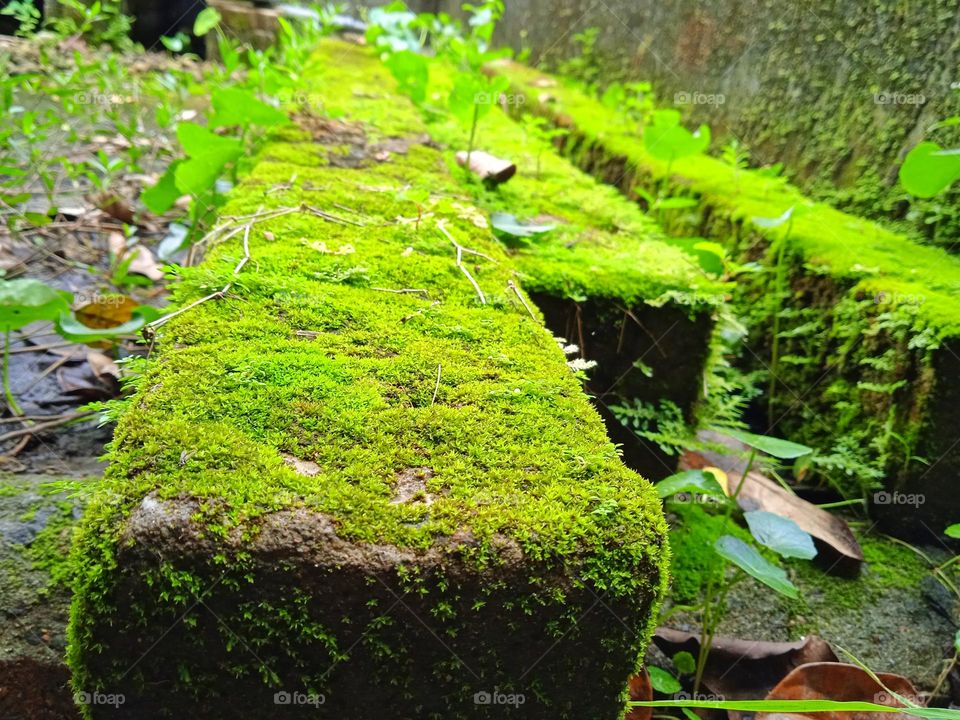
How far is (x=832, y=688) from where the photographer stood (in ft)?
5.17

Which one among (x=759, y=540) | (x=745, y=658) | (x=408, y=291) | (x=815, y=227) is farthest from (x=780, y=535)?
(x=815, y=227)

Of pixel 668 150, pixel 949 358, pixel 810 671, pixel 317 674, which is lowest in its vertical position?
pixel 810 671

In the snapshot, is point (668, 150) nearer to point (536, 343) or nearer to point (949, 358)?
point (949, 358)

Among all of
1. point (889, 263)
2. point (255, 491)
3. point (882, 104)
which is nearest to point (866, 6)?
point (882, 104)

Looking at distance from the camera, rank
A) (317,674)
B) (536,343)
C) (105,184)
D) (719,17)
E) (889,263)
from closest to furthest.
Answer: (317,674) < (536,343) < (889,263) < (105,184) < (719,17)

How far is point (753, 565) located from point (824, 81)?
290 cm

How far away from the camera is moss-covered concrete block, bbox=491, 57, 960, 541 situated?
212cm

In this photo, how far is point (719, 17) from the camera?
4109mm

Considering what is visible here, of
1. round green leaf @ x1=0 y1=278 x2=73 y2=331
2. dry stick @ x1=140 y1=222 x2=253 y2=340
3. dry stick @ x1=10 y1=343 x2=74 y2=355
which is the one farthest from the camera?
dry stick @ x1=10 y1=343 x2=74 y2=355

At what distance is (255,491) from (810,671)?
4.52 ft

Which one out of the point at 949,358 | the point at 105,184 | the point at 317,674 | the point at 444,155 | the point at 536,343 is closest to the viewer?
the point at 317,674

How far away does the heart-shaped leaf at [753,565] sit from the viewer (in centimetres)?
141

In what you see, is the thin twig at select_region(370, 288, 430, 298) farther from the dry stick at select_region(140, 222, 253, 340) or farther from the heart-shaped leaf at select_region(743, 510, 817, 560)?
the heart-shaped leaf at select_region(743, 510, 817, 560)

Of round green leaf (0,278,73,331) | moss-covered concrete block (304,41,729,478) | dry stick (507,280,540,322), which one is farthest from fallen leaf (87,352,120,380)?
dry stick (507,280,540,322)
